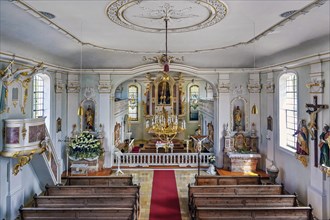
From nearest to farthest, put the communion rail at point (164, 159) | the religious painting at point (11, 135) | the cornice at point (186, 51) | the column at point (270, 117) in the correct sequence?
the cornice at point (186, 51), the religious painting at point (11, 135), the column at point (270, 117), the communion rail at point (164, 159)

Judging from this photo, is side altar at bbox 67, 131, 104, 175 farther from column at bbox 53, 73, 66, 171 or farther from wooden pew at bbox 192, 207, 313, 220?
wooden pew at bbox 192, 207, 313, 220

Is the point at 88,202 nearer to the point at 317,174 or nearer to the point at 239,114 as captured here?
the point at 317,174

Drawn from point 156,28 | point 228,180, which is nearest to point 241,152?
point 228,180

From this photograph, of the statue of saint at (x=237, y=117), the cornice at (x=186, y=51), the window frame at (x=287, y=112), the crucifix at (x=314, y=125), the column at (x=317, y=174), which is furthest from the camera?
the statue of saint at (x=237, y=117)

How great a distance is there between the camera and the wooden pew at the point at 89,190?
910cm

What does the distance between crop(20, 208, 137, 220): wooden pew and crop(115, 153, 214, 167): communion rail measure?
826 cm

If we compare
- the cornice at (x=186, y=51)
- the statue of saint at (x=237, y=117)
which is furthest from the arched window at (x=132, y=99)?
the cornice at (x=186, y=51)

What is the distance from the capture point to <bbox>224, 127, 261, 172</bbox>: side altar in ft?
46.2

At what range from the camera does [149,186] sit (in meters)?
12.3

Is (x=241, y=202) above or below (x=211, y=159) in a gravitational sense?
below

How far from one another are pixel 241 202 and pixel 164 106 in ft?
12.5

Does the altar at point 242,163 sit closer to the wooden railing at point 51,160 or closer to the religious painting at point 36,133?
the wooden railing at point 51,160

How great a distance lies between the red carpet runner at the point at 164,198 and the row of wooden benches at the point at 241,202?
106 cm

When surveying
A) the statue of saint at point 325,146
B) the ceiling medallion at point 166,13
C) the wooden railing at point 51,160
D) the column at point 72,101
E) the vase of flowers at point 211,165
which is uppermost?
the ceiling medallion at point 166,13
